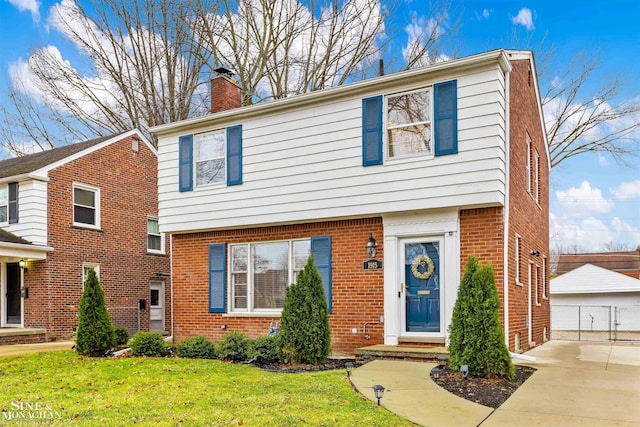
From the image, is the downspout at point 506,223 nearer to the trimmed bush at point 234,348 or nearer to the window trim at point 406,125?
the window trim at point 406,125

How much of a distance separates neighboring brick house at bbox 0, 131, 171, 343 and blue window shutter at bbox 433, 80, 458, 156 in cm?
1163

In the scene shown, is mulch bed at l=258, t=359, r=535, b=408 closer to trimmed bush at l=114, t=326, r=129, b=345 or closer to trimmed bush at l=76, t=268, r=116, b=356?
trimmed bush at l=76, t=268, r=116, b=356

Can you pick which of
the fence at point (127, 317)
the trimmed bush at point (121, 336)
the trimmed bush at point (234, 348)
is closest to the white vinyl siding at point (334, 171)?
the trimmed bush at point (121, 336)

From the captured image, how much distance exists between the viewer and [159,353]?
10664 millimetres

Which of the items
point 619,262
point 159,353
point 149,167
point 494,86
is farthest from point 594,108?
point 159,353

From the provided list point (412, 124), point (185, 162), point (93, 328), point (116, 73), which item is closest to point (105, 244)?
point (185, 162)

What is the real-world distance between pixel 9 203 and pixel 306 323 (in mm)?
11788

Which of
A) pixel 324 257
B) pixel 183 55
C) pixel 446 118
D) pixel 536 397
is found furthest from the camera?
pixel 183 55

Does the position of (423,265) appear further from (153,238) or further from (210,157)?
(153,238)

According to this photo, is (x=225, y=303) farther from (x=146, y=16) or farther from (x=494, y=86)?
(x=146, y=16)

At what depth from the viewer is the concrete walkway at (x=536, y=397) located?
17.8ft

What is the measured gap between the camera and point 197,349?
33.2 ft

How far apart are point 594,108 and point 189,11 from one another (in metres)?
17.4

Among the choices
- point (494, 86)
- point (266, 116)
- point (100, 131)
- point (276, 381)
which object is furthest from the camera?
point (100, 131)
